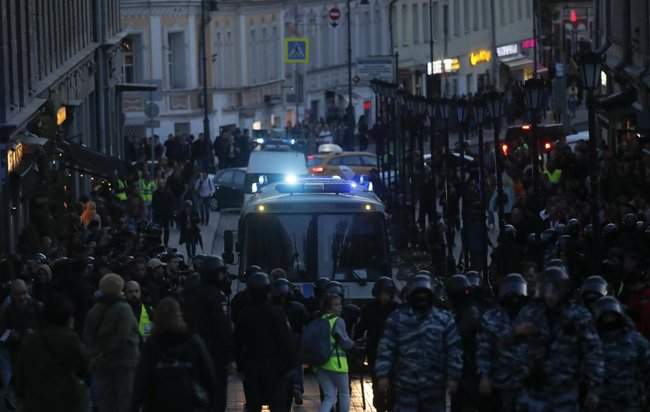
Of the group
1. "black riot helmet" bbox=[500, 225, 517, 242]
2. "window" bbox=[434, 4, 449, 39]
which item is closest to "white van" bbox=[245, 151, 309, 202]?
"black riot helmet" bbox=[500, 225, 517, 242]

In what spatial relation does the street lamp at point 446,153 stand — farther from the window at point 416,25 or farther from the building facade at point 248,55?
the window at point 416,25

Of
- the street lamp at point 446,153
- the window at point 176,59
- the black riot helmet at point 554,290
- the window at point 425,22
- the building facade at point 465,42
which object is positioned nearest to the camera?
the black riot helmet at point 554,290

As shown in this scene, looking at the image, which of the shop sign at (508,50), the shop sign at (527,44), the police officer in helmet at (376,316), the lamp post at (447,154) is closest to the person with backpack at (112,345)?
the police officer in helmet at (376,316)

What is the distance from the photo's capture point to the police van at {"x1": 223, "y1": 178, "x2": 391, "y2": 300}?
2748cm

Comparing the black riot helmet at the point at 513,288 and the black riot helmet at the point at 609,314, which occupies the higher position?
the black riot helmet at the point at 513,288

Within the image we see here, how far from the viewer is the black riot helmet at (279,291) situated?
2097 cm

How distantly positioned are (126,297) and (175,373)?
17.2 ft

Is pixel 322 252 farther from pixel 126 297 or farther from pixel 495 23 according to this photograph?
pixel 495 23

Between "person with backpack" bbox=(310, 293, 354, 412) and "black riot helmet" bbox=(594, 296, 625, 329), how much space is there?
3824 mm

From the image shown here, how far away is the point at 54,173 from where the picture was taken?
3669 cm

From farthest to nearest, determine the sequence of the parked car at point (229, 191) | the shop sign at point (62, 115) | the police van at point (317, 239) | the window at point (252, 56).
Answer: the window at point (252, 56) → the parked car at point (229, 191) → the shop sign at point (62, 115) → the police van at point (317, 239)

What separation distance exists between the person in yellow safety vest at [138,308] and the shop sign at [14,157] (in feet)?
37.8

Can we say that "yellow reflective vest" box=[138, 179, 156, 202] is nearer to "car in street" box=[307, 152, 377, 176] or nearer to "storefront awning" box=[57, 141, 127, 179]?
"storefront awning" box=[57, 141, 127, 179]

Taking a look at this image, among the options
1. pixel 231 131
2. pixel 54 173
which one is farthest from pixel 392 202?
pixel 231 131
